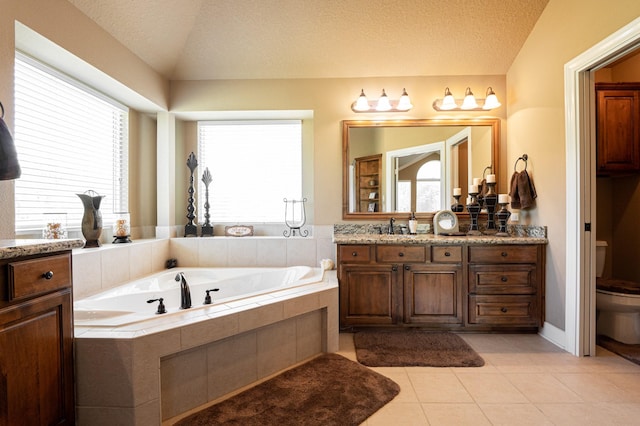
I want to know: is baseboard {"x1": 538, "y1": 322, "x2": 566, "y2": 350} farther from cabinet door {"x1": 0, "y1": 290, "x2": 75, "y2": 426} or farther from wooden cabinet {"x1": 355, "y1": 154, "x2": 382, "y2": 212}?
cabinet door {"x1": 0, "y1": 290, "x2": 75, "y2": 426}

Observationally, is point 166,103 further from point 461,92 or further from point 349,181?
point 461,92

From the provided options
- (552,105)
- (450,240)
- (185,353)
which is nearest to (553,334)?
(450,240)

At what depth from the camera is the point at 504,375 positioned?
6.64 ft

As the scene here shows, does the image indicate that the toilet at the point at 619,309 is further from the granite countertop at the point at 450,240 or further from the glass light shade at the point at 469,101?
the glass light shade at the point at 469,101

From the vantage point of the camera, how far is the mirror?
3.13 meters

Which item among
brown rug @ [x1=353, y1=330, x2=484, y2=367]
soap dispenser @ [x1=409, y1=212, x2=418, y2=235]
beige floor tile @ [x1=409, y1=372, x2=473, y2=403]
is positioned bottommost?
beige floor tile @ [x1=409, y1=372, x2=473, y2=403]

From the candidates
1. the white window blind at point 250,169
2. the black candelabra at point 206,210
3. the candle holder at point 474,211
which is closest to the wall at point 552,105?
the candle holder at point 474,211

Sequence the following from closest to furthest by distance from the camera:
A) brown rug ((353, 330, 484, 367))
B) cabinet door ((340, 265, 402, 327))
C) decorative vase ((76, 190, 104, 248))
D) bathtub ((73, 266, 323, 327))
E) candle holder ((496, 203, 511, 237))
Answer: bathtub ((73, 266, 323, 327)) < brown rug ((353, 330, 484, 367)) < decorative vase ((76, 190, 104, 248)) < cabinet door ((340, 265, 402, 327)) < candle holder ((496, 203, 511, 237))

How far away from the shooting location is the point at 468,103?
2.99m

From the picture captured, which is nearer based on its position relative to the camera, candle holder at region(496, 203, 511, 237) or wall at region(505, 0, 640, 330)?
wall at region(505, 0, 640, 330)

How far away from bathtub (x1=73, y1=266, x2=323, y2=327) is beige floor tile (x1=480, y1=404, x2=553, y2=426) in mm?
1325

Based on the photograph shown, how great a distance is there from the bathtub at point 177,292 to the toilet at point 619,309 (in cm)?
225

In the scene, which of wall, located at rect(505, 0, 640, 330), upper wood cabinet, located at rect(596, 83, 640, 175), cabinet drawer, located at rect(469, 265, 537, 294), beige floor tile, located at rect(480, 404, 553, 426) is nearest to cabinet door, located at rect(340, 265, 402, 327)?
cabinet drawer, located at rect(469, 265, 537, 294)

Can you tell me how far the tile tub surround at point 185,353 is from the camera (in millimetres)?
1401
